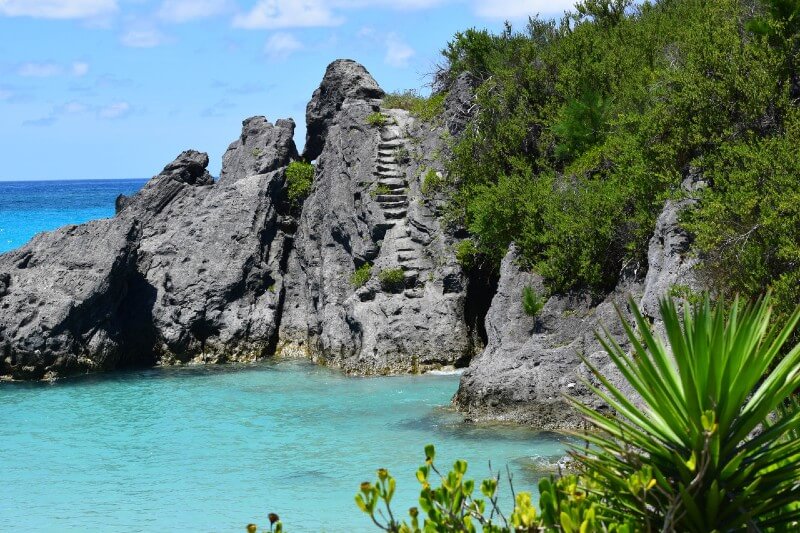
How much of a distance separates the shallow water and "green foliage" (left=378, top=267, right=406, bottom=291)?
2735 mm

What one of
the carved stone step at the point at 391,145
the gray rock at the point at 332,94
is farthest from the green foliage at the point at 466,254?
the gray rock at the point at 332,94

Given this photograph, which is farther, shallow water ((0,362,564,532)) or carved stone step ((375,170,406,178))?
carved stone step ((375,170,406,178))

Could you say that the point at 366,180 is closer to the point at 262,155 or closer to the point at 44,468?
the point at 262,155

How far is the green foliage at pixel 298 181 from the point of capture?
29969 mm

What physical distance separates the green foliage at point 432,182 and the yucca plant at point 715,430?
2022 centimetres

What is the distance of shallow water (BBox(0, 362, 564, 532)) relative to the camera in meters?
13.6

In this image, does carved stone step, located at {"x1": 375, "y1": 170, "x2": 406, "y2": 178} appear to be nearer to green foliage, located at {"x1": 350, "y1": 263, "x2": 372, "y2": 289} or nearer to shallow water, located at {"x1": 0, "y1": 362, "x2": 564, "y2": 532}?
green foliage, located at {"x1": 350, "y1": 263, "x2": 372, "y2": 289}

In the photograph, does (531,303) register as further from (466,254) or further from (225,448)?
(225,448)

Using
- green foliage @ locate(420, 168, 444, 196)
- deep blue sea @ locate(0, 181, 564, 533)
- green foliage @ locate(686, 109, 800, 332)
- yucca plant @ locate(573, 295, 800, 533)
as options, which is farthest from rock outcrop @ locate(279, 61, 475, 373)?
yucca plant @ locate(573, 295, 800, 533)

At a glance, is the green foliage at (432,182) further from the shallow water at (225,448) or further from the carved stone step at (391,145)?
the shallow water at (225,448)

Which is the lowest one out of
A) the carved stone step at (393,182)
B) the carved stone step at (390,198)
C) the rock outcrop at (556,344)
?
the rock outcrop at (556,344)

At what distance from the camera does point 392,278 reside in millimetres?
24328

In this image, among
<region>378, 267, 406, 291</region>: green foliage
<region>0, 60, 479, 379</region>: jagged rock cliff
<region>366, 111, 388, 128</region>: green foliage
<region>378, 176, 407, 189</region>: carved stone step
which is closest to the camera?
<region>0, 60, 479, 379</region>: jagged rock cliff

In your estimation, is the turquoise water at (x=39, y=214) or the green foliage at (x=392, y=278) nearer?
the green foliage at (x=392, y=278)
